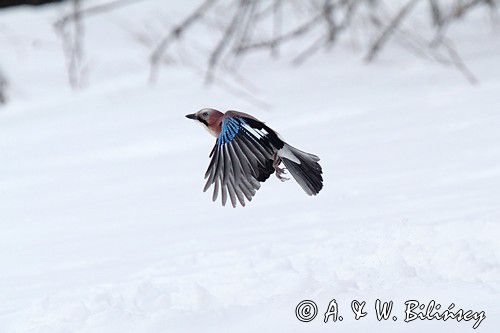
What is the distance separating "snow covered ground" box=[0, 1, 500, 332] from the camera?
372 cm

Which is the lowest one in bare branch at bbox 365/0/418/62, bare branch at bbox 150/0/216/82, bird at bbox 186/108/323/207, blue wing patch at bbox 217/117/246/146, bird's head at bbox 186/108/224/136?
bird at bbox 186/108/323/207

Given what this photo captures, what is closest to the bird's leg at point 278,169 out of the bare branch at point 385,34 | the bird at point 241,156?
the bird at point 241,156

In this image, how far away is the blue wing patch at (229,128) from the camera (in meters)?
3.33

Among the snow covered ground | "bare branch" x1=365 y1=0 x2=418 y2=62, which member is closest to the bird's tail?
the snow covered ground

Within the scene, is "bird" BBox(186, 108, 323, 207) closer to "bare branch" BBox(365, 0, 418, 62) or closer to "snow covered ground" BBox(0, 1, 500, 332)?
"snow covered ground" BBox(0, 1, 500, 332)

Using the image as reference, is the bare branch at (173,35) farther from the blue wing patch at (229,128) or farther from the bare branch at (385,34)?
the blue wing patch at (229,128)

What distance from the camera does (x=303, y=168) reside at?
3514 mm

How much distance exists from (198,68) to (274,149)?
5445 mm

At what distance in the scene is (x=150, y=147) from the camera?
7.05 meters

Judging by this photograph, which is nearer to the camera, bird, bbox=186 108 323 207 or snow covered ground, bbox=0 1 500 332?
bird, bbox=186 108 323 207

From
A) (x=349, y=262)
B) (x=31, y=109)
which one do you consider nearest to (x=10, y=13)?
(x=31, y=109)

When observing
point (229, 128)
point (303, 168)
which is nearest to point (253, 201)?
point (303, 168)

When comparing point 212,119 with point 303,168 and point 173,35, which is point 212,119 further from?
point 173,35

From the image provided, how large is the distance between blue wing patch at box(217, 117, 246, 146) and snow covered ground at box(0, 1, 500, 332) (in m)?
0.53
